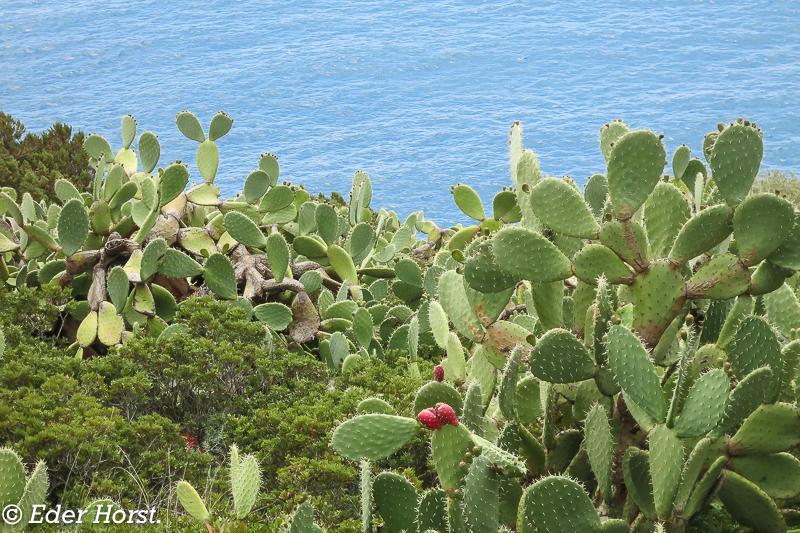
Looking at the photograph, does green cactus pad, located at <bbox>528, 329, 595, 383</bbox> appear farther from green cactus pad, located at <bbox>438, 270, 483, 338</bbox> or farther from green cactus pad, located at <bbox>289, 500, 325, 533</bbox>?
green cactus pad, located at <bbox>289, 500, 325, 533</bbox>

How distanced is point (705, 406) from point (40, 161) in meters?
8.72

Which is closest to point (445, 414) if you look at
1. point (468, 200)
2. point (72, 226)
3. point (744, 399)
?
point (744, 399)

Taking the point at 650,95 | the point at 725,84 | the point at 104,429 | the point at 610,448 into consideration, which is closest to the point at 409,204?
the point at 650,95

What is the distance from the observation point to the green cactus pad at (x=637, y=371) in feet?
4.78

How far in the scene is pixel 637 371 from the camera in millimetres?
1462

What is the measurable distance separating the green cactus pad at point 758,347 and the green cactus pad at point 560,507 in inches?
18.2

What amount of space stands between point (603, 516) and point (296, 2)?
83.5ft

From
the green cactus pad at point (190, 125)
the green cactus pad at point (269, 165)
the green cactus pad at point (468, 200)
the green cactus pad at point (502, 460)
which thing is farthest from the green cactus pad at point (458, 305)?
the green cactus pad at point (190, 125)

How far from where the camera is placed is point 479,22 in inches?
926

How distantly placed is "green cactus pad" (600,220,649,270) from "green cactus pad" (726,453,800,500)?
0.47 metres

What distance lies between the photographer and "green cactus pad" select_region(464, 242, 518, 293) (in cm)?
A: 186

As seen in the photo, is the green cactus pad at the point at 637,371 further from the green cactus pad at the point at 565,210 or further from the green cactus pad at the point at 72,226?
the green cactus pad at the point at 72,226

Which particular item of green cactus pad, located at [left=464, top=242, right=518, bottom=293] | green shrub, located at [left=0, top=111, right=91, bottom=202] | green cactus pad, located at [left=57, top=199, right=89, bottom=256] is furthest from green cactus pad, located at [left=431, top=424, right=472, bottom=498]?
green shrub, located at [left=0, top=111, right=91, bottom=202]

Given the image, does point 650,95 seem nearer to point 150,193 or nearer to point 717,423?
point 150,193
